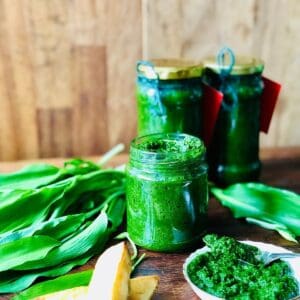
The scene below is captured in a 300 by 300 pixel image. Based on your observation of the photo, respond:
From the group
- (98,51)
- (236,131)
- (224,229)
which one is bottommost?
(224,229)

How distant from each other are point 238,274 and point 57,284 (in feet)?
0.73

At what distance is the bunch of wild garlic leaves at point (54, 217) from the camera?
66cm

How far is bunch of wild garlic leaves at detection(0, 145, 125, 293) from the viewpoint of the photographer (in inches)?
26.1

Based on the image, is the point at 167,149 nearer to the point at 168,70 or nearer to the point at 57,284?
the point at 168,70

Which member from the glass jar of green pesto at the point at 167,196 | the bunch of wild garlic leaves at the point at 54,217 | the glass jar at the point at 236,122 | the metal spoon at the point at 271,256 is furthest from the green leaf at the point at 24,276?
the glass jar at the point at 236,122

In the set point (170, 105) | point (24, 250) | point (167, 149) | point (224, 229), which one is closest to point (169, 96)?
point (170, 105)

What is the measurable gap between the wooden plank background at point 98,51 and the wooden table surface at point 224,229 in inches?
3.1

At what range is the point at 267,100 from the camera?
93 centimetres

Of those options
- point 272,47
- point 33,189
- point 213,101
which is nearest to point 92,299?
point 33,189

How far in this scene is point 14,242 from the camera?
67 cm

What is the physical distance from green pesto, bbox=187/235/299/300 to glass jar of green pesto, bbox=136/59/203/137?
0.24 meters

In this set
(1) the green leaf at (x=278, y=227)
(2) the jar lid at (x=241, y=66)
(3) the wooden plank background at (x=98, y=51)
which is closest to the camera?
(1) the green leaf at (x=278, y=227)

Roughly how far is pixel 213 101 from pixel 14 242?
0.40 m

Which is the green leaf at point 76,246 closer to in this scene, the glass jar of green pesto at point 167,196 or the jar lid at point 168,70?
the glass jar of green pesto at point 167,196
